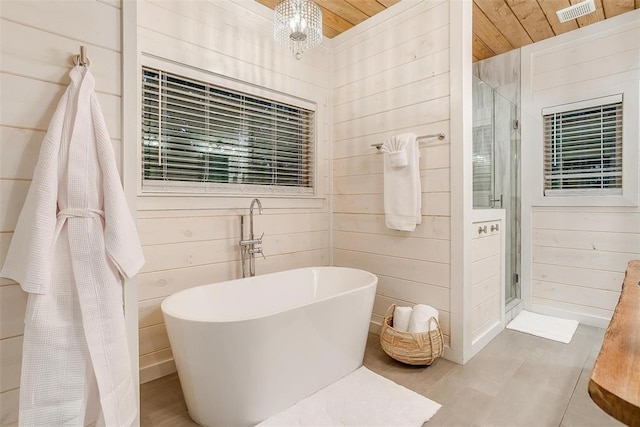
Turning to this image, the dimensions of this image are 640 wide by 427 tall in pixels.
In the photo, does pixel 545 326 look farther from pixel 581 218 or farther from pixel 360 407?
pixel 360 407

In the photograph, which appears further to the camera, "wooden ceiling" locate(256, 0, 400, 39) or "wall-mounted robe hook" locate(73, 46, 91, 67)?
"wooden ceiling" locate(256, 0, 400, 39)

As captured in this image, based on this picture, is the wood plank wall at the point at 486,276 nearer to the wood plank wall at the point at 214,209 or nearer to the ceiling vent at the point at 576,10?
the wood plank wall at the point at 214,209

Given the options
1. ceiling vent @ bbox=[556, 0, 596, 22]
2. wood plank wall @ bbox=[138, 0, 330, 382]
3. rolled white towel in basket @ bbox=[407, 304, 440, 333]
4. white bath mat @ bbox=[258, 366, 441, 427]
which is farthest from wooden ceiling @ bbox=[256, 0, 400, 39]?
white bath mat @ bbox=[258, 366, 441, 427]

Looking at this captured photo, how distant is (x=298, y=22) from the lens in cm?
190

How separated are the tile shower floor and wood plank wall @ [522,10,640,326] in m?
0.52

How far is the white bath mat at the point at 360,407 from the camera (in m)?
1.62

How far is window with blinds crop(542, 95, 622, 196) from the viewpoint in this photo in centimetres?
276

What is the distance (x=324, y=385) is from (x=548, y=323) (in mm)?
2237

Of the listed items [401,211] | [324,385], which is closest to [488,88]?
[401,211]

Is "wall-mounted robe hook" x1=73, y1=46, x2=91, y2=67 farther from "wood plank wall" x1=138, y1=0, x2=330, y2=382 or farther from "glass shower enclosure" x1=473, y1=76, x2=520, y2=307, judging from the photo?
"glass shower enclosure" x1=473, y1=76, x2=520, y2=307

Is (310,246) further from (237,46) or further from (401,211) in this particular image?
(237,46)

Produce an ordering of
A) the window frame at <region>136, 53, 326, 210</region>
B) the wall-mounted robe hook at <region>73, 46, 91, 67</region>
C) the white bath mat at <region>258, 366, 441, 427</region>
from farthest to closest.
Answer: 1. the window frame at <region>136, 53, 326, 210</region>
2. the white bath mat at <region>258, 366, 441, 427</region>
3. the wall-mounted robe hook at <region>73, 46, 91, 67</region>

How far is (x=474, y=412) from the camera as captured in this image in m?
1.71

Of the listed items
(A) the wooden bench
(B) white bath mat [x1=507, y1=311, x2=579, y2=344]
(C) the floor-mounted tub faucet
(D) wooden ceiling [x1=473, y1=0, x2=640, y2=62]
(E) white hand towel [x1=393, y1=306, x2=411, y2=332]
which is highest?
(D) wooden ceiling [x1=473, y1=0, x2=640, y2=62]
